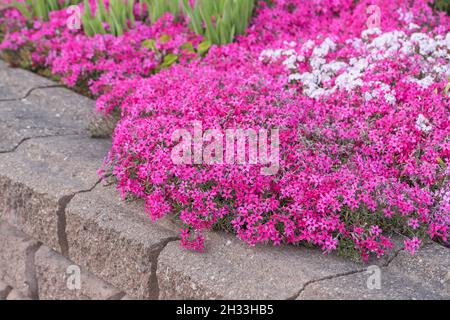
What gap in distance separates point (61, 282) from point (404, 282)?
1721 millimetres

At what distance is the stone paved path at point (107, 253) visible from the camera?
252 centimetres

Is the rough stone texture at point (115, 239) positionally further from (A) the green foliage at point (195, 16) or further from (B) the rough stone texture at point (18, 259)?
(A) the green foliage at point (195, 16)

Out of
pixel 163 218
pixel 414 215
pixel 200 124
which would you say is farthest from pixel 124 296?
pixel 414 215

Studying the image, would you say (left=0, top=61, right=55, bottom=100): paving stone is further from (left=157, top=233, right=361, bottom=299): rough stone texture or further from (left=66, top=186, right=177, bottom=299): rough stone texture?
(left=157, top=233, right=361, bottom=299): rough stone texture

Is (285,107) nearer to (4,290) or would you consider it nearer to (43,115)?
(43,115)

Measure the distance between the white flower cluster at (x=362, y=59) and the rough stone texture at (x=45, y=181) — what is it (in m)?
1.34

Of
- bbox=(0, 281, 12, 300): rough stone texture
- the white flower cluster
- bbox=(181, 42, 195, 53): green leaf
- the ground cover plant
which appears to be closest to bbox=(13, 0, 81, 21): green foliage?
the ground cover plant

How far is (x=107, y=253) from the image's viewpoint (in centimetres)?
297

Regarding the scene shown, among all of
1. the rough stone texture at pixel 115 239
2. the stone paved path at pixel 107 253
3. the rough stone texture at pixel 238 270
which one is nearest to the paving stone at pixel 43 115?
the stone paved path at pixel 107 253

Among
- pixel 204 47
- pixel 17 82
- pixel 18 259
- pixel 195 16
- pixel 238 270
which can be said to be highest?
→ pixel 195 16

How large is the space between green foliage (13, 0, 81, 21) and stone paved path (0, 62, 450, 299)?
1.61m

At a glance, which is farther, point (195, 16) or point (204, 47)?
point (195, 16)

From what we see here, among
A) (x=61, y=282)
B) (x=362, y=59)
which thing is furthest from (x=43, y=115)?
(x=362, y=59)

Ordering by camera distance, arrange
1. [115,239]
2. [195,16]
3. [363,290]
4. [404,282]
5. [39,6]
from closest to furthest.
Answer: [363,290] → [404,282] → [115,239] → [195,16] → [39,6]
